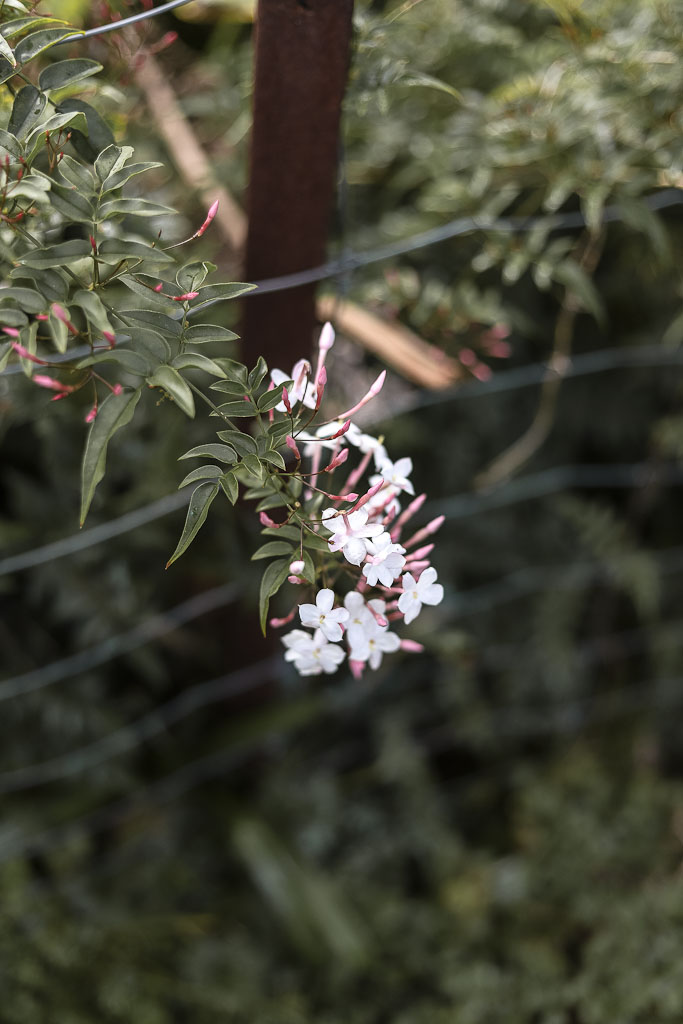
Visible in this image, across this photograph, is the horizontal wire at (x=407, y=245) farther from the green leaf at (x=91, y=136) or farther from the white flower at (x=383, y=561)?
the white flower at (x=383, y=561)

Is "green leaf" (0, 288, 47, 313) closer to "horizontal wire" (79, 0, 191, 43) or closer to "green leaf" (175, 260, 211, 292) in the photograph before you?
"green leaf" (175, 260, 211, 292)

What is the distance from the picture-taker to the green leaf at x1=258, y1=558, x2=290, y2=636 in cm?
70

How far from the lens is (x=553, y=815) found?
1.79 metres

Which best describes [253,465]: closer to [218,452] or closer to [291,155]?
[218,452]

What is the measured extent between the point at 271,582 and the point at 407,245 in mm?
755

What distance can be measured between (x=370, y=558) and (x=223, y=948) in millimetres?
1185

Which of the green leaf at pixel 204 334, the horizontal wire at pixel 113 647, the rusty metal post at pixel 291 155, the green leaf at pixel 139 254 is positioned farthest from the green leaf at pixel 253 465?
the horizontal wire at pixel 113 647

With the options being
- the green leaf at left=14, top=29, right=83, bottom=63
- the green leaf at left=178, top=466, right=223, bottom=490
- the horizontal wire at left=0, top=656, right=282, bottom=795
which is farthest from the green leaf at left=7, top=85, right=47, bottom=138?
the horizontal wire at left=0, top=656, right=282, bottom=795

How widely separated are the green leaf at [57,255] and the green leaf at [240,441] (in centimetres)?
22

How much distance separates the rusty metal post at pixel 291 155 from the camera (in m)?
0.90

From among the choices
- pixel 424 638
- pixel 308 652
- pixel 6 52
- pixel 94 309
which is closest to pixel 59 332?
pixel 94 309

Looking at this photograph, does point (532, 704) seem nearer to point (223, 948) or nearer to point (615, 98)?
point (223, 948)

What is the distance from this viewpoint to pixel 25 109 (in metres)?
0.76

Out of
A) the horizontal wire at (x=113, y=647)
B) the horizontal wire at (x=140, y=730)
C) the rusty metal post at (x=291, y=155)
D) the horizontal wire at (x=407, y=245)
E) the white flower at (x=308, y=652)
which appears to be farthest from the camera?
the horizontal wire at (x=140, y=730)
